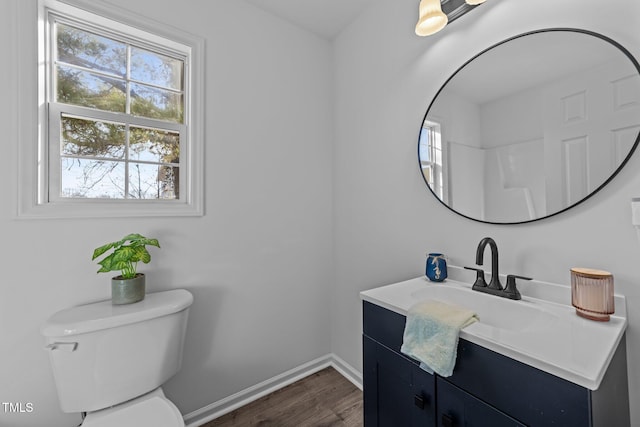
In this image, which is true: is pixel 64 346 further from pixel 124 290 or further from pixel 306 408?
pixel 306 408

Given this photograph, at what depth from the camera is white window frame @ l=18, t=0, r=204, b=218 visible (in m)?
1.15

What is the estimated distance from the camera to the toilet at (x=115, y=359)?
1.02m

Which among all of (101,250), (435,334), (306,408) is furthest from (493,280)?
(101,250)

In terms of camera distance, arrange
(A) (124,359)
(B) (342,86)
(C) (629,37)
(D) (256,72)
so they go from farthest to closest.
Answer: (B) (342,86), (D) (256,72), (A) (124,359), (C) (629,37)

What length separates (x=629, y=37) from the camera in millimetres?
844

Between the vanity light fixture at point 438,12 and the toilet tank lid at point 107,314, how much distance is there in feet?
5.73

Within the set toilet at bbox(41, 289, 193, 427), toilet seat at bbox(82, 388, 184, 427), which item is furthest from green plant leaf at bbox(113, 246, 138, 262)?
toilet seat at bbox(82, 388, 184, 427)

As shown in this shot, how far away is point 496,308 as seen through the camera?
3.44 feet

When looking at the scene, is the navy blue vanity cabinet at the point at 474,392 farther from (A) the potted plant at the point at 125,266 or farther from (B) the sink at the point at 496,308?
(A) the potted plant at the point at 125,266

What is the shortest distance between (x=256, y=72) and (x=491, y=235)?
5.49 feet

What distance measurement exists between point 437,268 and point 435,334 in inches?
19.4

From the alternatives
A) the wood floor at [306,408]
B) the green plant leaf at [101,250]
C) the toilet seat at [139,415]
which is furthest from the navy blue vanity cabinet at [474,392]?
the green plant leaf at [101,250]

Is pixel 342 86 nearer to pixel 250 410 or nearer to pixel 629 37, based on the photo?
pixel 629 37

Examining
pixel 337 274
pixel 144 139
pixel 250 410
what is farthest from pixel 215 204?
pixel 250 410
